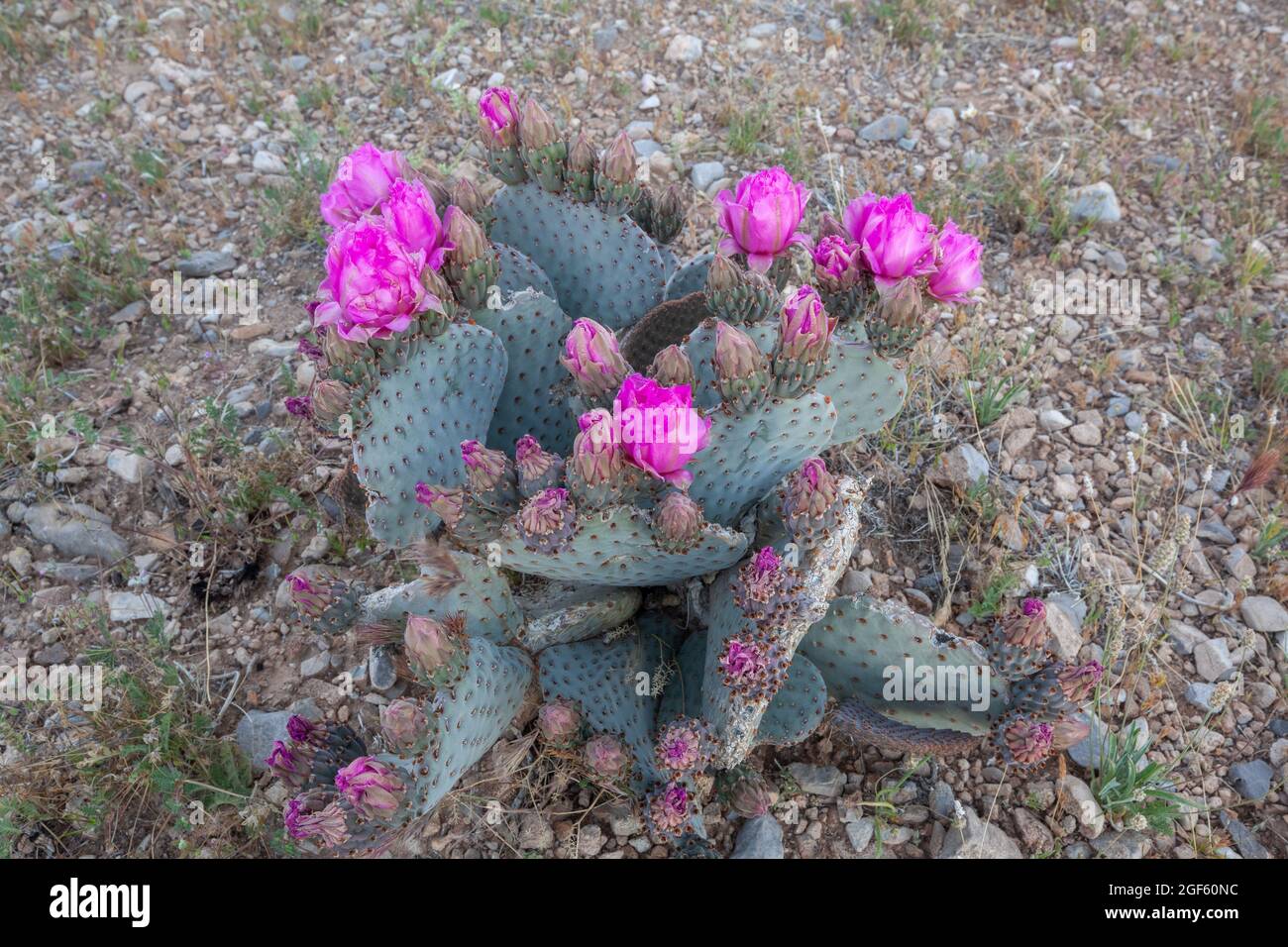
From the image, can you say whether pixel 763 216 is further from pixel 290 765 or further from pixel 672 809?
pixel 290 765

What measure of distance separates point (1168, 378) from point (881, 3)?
293cm

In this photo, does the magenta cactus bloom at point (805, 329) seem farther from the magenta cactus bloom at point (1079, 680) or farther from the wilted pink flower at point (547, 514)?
the magenta cactus bloom at point (1079, 680)

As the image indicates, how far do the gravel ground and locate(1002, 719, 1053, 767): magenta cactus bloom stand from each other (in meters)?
0.39

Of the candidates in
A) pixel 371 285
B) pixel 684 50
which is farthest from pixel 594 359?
pixel 684 50

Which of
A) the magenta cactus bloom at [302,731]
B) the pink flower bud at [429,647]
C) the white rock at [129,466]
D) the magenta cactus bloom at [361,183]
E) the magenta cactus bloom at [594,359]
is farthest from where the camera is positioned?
the white rock at [129,466]

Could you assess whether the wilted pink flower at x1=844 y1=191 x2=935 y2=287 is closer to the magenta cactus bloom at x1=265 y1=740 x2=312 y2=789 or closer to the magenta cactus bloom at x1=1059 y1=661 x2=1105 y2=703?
the magenta cactus bloom at x1=1059 y1=661 x2=1105 y2=703

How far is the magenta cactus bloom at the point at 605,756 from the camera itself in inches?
97.6

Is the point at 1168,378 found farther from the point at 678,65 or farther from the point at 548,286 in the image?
the point at 678,65

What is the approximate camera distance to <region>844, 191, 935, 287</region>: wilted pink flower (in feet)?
7.93

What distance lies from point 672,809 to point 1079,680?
1055 millimetres

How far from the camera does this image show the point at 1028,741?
2318 millimetres

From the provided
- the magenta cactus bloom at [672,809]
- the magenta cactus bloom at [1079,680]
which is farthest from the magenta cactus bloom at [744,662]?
→ the magenta cactus bloom at [1079,680]

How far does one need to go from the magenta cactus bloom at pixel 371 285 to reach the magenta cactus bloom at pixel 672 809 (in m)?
1.34
